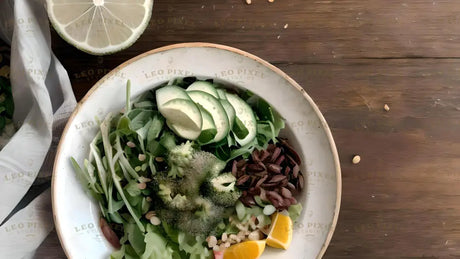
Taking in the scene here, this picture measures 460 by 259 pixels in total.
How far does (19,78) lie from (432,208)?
4.33 ft

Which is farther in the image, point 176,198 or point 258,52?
point 258,52

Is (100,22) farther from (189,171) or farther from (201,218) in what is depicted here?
(201,218)

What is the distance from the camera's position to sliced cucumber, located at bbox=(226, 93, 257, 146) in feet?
4.88

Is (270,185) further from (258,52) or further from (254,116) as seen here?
(258,52)

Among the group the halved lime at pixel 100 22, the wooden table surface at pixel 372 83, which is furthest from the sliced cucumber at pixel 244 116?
the halved lime at pixel 100 22

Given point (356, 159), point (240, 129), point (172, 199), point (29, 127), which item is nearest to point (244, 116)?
point (240, 129)

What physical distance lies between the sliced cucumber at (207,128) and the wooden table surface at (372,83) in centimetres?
31

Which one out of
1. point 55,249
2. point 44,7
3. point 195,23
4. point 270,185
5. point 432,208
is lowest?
point 432,208

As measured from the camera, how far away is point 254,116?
4.95ft

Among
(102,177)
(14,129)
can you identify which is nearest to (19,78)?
(14,129)

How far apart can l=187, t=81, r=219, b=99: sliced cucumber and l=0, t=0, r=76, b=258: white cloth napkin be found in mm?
353

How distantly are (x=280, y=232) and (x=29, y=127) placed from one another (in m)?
0.75

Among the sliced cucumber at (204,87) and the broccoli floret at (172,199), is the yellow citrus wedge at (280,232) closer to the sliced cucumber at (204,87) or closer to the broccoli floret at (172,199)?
the broccoli floret at (172,199)

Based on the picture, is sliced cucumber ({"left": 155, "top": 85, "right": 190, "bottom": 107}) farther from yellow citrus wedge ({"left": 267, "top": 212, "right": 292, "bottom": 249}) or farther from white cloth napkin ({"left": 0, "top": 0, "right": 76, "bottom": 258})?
yellow citrus wedge ({"left": 267, "top": 212, "right": 292, "bottom": 249})
